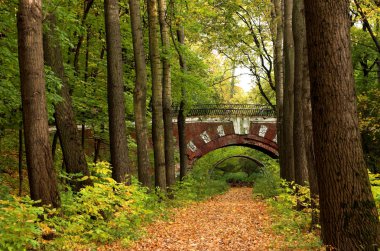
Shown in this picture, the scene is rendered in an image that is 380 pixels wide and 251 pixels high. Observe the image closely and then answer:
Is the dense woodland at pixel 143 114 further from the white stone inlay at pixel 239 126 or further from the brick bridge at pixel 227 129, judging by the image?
the white stone inlay at pixel 239 126

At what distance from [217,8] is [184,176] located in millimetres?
8309

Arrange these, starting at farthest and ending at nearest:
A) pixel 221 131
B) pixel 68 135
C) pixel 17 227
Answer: pixel 221 131 < pixel 68 135 < pixel 17 227

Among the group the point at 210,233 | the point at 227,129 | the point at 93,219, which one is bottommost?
the point at 210,233

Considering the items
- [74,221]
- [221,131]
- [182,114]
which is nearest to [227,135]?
[221,131]

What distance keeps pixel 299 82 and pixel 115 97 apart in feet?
14.2

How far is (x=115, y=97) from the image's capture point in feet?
31.0

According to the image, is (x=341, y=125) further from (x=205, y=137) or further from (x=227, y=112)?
(x=227, y=112)

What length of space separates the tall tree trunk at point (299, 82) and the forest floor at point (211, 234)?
1.63 meters

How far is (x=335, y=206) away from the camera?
14.5 feet

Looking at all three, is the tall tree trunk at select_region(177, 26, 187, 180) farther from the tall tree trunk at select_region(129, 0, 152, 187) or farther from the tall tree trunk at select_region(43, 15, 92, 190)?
the tall tree trunk at select_region(43, 15, 92, 190)

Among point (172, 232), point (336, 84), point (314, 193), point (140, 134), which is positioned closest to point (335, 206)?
point (336, 84)

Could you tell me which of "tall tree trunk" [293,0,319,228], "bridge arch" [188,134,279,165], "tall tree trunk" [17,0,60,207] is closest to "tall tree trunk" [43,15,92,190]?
"tall tree trunk" [17,0,60,207]

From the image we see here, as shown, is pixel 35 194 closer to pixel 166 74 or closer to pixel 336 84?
pixel 336 84

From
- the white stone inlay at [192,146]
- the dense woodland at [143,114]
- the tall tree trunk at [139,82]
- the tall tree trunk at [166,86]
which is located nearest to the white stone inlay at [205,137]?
the white stone inlay at [192,146]
